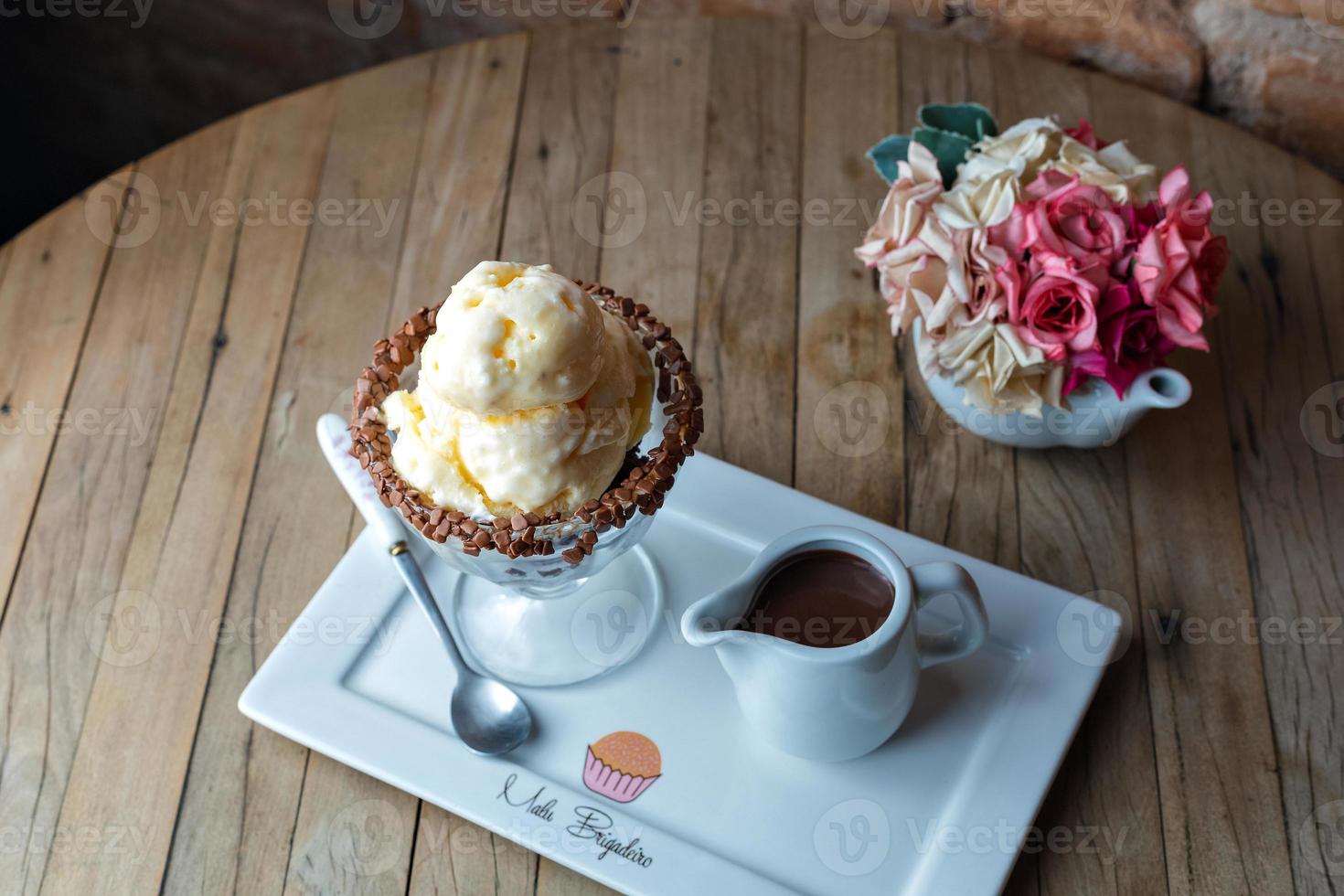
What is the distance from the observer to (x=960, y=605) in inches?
33.0

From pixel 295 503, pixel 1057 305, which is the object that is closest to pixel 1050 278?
pixel 1057 305

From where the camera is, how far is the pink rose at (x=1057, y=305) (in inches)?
37.0

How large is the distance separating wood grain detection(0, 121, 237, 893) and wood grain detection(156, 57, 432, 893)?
0.09m

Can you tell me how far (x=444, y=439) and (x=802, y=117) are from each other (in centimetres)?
70

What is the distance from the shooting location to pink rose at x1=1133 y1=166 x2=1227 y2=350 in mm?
946

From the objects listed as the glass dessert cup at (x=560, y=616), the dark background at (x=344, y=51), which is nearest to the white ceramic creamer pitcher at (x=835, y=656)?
the glass dessert cup at (x=560, y=616)

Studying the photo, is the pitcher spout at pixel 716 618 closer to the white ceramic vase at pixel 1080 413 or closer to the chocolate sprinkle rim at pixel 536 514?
the chocolate sprinkle rim at pixel 536 514

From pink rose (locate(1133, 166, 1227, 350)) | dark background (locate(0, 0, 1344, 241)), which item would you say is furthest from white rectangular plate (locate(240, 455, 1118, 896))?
dark background (locate(0, 0, 1344, 241))

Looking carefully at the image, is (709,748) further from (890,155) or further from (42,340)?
(42,340)

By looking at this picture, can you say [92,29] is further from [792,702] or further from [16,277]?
[792,702]

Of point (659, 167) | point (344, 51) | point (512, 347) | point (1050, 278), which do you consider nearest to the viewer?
point (512, 347)

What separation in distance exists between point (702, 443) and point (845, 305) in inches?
8.8

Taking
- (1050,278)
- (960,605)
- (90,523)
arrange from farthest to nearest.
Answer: (90,523) < (1050,278) < (960,605)

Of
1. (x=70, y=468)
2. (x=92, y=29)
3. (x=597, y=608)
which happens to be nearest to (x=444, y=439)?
(x=597, y=608)
